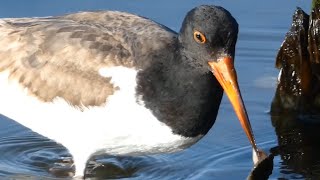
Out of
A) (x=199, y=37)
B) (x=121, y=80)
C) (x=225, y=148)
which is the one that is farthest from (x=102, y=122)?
(x=225, y=148)

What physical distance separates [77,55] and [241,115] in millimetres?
1428

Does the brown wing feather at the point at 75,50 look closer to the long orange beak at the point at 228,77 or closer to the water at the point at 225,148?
the long orange beak at the point at 228,77

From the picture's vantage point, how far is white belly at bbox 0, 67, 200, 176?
344 inches

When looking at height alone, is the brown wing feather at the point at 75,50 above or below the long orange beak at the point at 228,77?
above

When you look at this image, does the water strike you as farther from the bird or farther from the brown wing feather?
the brown wing feather

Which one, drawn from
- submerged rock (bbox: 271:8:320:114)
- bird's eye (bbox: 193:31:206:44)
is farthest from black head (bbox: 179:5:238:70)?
submerged rock (bbox: 271:8:320:114)

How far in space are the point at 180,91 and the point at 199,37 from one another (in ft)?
1.49

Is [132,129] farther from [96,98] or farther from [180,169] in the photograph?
[180,169]

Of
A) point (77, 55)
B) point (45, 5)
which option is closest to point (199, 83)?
point (77, 55)

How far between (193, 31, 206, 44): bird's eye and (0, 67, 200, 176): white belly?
55cm

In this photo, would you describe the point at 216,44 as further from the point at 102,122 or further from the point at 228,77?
the point at 102,122

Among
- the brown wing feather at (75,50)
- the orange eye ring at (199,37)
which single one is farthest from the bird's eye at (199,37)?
the brown wing feather at (75,50)

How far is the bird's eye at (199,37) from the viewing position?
864 centimetres

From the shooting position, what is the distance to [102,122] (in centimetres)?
886
